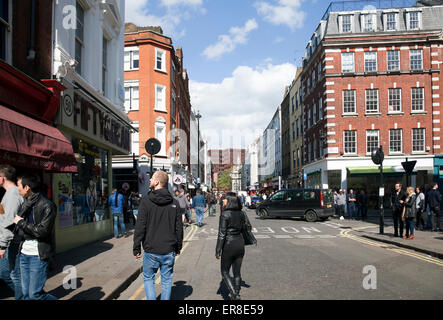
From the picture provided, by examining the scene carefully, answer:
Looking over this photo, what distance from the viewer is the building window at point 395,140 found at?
3120cm

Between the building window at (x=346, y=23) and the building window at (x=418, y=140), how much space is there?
1069cm

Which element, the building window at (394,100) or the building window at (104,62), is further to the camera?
the building window at (394,100)

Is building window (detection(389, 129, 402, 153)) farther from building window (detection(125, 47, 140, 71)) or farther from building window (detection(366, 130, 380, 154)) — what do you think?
building window (detection(125, 47, 140, 71))

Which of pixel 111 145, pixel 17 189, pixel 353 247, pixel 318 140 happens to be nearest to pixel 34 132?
pixel 17 189

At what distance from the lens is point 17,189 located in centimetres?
491

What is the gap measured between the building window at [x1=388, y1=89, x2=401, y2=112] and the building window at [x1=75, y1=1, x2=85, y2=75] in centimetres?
2660

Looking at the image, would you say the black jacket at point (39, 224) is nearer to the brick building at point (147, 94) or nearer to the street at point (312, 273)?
the street at point (312, 273)

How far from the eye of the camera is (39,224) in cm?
450

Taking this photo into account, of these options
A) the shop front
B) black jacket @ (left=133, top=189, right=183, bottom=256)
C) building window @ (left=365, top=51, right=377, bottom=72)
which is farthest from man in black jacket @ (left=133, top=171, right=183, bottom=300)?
building window @ (left=365, top=51, right=377, bottom=72)

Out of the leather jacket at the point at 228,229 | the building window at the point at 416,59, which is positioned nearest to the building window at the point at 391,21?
the building window at the point at 416,59

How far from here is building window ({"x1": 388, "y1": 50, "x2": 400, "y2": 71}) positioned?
31.4m

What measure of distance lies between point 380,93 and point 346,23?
7180 millimetres

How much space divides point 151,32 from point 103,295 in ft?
91.6
